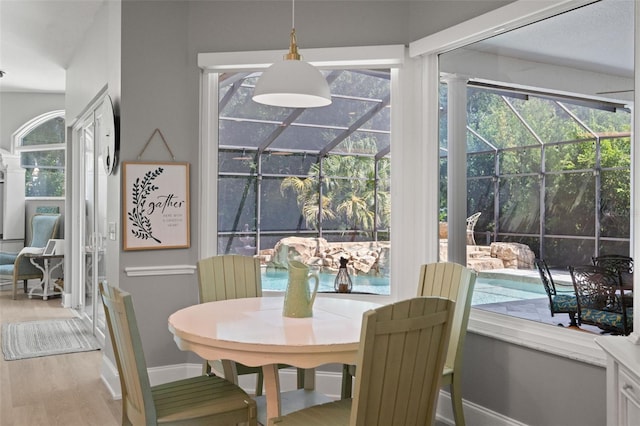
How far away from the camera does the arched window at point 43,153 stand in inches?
339

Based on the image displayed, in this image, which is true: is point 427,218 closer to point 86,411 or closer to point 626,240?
point 626,240

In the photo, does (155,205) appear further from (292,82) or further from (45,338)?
(45,338)

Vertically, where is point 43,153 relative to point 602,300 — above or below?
above

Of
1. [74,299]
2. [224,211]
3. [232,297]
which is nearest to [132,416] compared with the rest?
[232,297]

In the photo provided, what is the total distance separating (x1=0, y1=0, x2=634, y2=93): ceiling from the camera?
2.59 metres

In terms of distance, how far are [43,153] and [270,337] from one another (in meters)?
7.80

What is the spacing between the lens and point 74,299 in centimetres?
695

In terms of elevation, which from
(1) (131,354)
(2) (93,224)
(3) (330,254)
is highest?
(2) (93,224)

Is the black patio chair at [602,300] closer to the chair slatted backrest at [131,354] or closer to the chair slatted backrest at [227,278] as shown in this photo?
the chair slatted backrest at [227,278]

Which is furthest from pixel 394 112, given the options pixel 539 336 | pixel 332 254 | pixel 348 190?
pixel 539 336

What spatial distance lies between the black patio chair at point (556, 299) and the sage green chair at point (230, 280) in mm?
1454

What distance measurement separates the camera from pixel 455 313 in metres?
2.92

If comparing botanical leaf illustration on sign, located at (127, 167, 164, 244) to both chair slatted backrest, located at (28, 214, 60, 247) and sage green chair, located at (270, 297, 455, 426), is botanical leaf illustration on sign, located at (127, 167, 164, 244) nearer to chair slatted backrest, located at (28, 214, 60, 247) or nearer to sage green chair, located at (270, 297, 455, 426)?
sage green chair, located at (270, 297, 455, 426)

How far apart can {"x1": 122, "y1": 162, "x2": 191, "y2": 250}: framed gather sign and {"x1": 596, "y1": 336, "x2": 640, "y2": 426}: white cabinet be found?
109 inches
